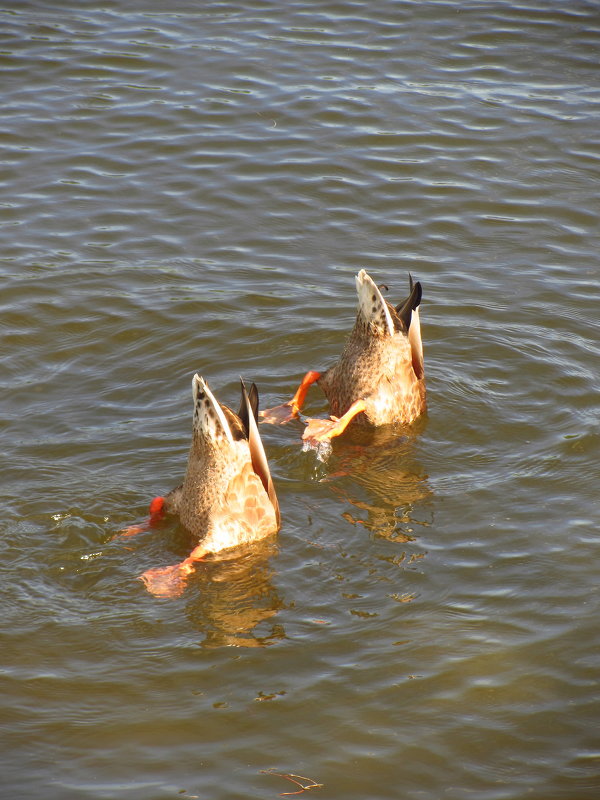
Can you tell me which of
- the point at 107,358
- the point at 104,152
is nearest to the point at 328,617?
the point at 107,358

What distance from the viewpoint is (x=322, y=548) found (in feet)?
18.3

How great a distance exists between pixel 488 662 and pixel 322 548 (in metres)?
1.18

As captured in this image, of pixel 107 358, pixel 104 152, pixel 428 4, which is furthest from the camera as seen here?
pixel 428 4

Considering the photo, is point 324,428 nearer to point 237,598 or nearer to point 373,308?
point 373,308

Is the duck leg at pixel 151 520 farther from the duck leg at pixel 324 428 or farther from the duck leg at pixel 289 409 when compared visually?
the duck leg at pixel 289 409

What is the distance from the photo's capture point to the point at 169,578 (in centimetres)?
521

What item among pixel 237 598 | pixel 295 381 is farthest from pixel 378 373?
pixel 237 598

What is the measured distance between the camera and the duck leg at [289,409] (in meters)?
6.70

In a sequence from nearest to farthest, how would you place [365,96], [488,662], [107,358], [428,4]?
[488,662]
[107,358]
[365,96]
[428,4]

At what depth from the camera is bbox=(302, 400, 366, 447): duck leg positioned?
6.35 m

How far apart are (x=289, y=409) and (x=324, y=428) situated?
41 centimetres

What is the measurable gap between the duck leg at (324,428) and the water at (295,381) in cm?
17

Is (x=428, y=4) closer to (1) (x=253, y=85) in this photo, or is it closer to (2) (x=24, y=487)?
(1) (x=253, y=85)

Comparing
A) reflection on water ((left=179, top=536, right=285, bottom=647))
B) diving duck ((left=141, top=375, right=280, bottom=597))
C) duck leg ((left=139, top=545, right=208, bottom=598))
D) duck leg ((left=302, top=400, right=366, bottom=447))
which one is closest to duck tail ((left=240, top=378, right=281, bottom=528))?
diving duck ((left=141, top=375, right=280, bottom=597))
